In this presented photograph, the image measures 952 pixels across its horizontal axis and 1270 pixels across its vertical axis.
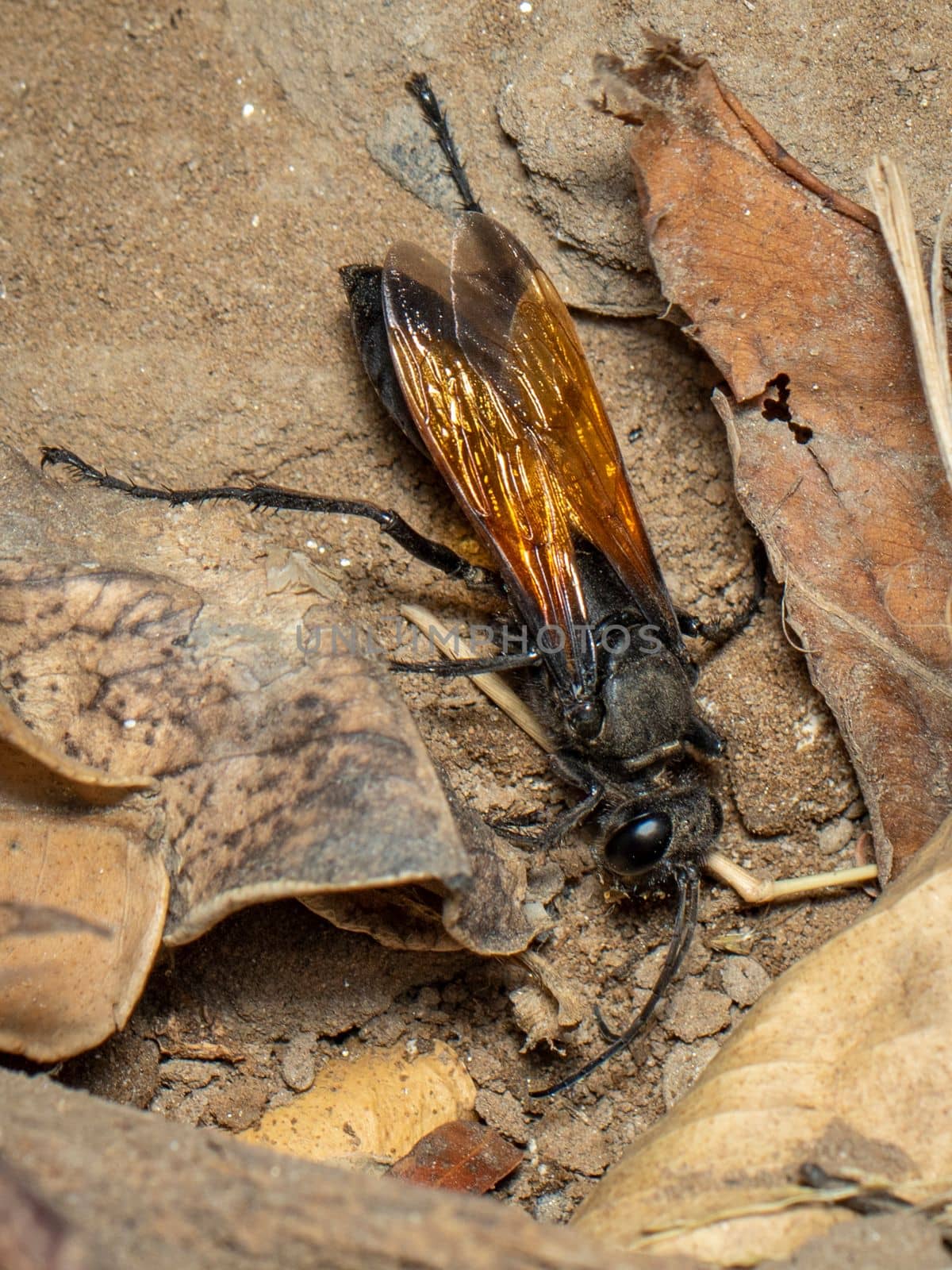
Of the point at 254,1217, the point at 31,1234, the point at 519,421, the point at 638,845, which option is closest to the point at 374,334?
the point at 519,421

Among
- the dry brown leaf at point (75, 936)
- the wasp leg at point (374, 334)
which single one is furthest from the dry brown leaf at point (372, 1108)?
the wasp leg at point (374, 334)

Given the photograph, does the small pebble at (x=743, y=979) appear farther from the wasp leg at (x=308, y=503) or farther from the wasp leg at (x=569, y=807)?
the wasp leg at (x=308, y=503)

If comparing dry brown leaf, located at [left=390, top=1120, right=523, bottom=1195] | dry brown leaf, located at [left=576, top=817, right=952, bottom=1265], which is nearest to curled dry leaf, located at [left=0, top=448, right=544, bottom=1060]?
dry brown leaf, located at [left=390, top=1120, right=523, bottom=1195]

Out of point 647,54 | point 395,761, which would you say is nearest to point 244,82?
point 647,54

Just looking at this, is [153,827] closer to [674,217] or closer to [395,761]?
[395,761]

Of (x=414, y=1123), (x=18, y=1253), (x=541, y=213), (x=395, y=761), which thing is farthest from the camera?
(x=541, y=213)

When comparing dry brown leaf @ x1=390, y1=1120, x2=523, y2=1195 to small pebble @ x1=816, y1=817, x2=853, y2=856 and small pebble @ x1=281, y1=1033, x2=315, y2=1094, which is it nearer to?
small pebble @ x1=281, y1=1033, x2=315, y2=1094
